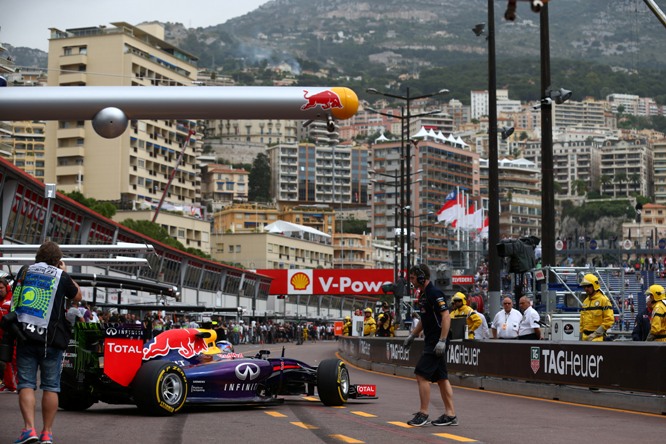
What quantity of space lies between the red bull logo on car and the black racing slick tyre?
1.62m

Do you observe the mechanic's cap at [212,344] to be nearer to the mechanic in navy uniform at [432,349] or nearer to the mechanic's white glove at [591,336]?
the mechanic in navy uniform at [432,349]

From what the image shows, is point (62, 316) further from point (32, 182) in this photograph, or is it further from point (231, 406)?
point (32, 182)

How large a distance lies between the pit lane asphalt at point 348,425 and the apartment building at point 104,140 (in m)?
122

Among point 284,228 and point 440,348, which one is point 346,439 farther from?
point 284,228

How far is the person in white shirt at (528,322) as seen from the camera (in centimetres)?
2172

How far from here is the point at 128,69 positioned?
462 feet

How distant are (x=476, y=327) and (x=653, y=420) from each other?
9.02m

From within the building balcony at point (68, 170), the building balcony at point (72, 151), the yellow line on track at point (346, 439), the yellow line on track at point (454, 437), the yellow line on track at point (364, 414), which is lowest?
the yellow line on track at point (364, 414)

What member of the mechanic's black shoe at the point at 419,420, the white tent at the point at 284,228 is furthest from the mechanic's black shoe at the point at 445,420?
the white tent at the point at 284,228

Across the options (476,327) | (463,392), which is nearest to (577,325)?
(476,327)

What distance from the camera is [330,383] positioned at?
16.2 meters

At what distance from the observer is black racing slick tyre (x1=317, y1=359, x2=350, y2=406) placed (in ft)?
53.2

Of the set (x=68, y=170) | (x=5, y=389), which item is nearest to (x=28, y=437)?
(x=5, y=389)

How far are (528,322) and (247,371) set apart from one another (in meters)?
7.62
